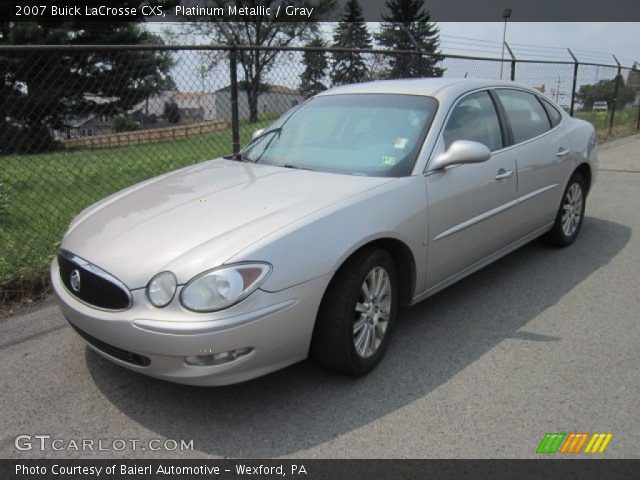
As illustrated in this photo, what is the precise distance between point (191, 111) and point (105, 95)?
3.33 meters

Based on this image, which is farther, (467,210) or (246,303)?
→ (467,210)

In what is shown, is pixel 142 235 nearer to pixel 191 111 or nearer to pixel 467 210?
pixel 467 210

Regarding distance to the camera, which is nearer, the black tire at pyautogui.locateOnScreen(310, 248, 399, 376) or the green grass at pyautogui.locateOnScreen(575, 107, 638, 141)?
the black tire at pyautogui.locateOnScreen(310, 248, 399, 376)

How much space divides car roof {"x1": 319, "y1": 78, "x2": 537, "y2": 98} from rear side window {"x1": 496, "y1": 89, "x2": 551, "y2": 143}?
156 mm

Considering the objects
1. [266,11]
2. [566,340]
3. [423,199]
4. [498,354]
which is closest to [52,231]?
[423,199]

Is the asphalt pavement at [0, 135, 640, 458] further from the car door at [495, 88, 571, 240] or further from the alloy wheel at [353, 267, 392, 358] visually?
the car door at [495, 88, 571, 240]

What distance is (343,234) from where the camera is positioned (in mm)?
2777

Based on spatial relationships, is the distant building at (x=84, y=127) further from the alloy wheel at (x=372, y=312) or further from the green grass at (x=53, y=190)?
the alloy wheel at (x=372, y=312)

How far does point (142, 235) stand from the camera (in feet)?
9.11

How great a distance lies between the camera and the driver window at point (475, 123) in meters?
3.64

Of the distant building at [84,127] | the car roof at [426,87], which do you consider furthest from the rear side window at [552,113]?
the distant building at [84,127]

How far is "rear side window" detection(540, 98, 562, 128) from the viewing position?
491 centimetres

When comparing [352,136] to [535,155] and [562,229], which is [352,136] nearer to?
[535,155]

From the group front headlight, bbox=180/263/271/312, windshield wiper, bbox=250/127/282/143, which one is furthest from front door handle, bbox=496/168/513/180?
front headlight, bbox=180/263/271/312
